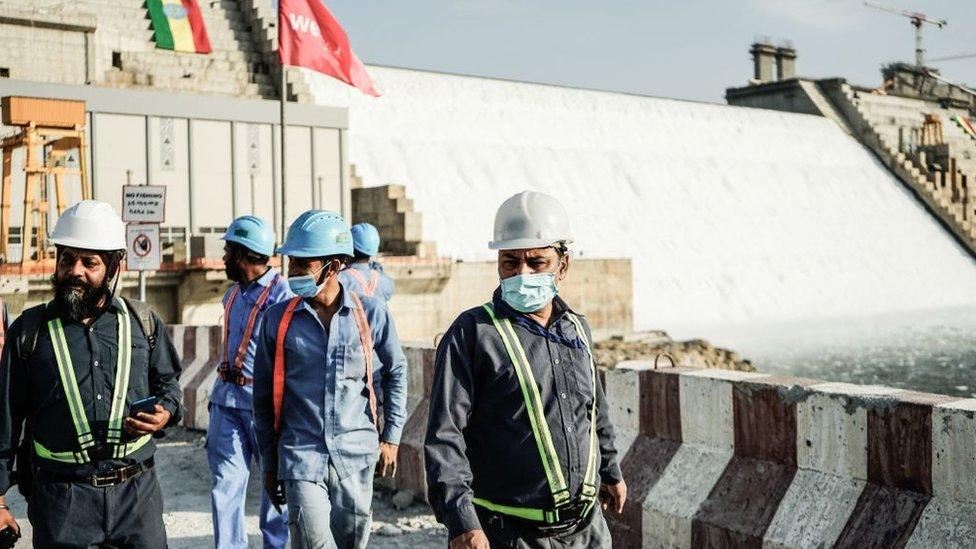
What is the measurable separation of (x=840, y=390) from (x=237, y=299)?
330 centimetres

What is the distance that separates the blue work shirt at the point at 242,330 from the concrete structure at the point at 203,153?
2102cm

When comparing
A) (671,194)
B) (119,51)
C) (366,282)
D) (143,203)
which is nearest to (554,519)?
(366,282)

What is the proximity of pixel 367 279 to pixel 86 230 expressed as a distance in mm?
3881

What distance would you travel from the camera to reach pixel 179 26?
1166 inches

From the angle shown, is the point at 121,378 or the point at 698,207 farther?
the point at 698,207

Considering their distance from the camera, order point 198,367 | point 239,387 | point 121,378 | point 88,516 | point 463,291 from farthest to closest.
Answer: point 463,291
point 198,367
point 239,387
point 121,378
point 88,516

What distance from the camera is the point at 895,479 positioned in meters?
4.46

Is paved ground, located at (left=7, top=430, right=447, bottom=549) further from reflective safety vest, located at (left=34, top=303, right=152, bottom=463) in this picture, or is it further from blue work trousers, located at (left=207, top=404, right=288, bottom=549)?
reflective safety vest, located at (left=34, top=303, right=152, bottom=463)

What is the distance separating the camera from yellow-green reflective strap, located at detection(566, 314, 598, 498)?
350cm

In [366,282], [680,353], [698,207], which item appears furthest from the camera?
[698,207]

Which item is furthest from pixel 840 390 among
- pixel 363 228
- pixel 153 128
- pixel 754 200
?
pixel 754 200

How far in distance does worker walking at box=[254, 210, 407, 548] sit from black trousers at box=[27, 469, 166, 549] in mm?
628

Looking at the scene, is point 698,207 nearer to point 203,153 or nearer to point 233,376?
point 203,153

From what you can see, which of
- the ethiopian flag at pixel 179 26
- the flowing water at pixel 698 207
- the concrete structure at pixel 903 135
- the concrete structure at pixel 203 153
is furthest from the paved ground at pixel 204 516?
the concrete structure at pixel 903 135
